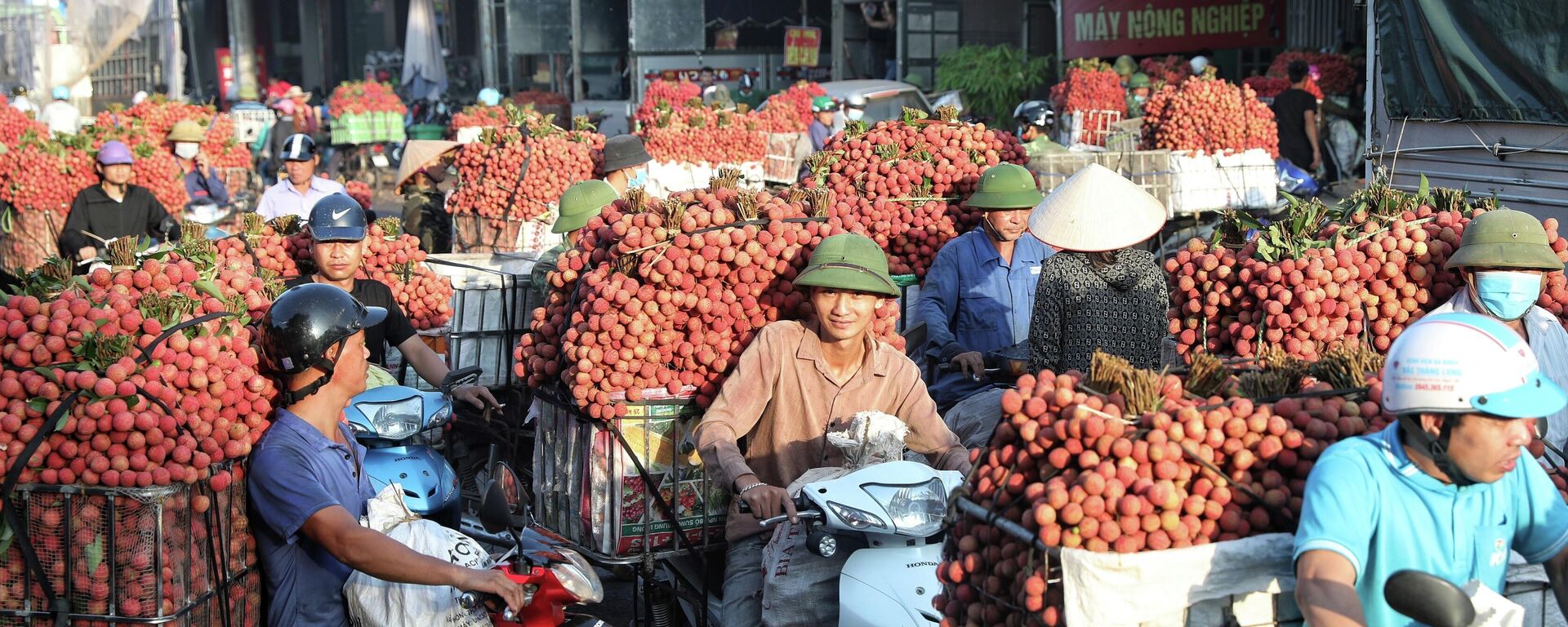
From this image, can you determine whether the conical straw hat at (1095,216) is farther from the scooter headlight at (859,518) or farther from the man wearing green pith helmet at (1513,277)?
the scooter headlight at (859,518)

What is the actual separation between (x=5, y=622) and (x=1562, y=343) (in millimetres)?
4852

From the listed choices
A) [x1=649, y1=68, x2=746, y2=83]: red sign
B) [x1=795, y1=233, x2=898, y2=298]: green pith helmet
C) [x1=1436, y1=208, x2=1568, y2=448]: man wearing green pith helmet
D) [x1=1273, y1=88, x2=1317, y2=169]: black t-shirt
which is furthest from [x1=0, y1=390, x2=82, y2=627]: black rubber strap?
[x1=649, y1=68, x2=746, y2=83]: red sign

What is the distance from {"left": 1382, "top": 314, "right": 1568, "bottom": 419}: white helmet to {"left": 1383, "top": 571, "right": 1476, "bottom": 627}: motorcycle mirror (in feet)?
1.13

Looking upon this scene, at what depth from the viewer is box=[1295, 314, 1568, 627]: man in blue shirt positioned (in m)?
2.65

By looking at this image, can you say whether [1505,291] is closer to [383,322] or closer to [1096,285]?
[1096,285]

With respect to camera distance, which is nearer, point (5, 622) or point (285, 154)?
point (5, 622)

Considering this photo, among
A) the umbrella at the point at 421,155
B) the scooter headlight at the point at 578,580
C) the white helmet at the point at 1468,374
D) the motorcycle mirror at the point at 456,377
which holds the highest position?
the umbrella at the point at 421,155

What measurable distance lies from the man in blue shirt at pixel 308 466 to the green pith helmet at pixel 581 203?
10.4 feet

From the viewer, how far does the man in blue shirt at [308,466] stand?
3666 millimetres

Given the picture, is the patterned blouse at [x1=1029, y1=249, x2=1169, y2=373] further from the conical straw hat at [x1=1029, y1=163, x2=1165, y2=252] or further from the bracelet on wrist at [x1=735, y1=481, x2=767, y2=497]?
the bracelet on wrist at [x1=735, y1=481, x2=767, y2=497]

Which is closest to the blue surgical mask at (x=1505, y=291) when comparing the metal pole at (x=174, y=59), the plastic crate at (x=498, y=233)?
the plastic crate at (x=498, y=233)

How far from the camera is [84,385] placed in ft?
11.7

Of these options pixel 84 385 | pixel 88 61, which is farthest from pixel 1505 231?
pixel 88 61

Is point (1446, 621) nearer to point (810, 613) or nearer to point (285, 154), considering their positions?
point (810, 613)
